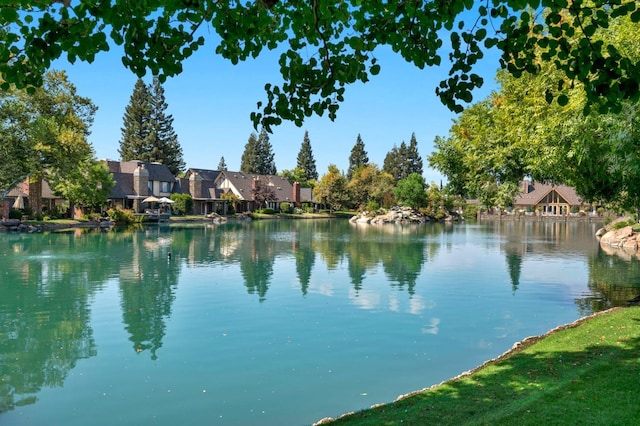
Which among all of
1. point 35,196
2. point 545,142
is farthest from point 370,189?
point 545,142

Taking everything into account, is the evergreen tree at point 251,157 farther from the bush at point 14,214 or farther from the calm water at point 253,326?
the calm water at point 253,326

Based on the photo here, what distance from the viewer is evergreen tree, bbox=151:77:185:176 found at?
292 ft

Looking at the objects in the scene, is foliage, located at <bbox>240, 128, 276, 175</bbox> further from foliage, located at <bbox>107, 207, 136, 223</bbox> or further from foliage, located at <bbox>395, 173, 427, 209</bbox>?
foliage, located at <bbox>107, 207, 136, 223</bbox>

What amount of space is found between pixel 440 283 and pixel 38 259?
67.0ft

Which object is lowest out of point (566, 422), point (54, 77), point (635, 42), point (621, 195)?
→ point (566, 422)

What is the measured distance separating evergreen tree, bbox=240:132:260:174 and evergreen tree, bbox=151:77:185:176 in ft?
66.0

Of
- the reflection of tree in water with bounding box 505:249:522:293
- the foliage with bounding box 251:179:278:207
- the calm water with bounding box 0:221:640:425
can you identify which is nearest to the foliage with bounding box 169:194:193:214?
the foliage with bounding box 251:179:278:207

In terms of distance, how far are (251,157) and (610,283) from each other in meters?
94.3

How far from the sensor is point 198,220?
66438 mm

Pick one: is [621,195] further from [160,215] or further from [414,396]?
[160,215]

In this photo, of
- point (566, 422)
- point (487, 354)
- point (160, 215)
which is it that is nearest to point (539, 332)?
point (487, 354)

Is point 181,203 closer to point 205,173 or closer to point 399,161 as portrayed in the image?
point 205,173

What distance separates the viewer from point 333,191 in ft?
296

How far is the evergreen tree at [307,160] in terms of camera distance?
383 ft
